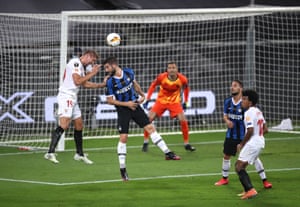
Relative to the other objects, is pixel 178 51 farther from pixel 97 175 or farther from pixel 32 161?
pixel 97 175

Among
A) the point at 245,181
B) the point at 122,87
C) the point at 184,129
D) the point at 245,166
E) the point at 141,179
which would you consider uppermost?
the point at 122,87

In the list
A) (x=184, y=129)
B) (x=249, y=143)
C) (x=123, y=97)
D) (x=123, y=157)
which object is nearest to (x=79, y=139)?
(x=123, y=97)

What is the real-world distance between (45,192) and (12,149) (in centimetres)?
620

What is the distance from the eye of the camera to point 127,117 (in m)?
13.3

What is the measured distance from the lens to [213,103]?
21.9m

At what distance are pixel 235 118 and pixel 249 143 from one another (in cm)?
162

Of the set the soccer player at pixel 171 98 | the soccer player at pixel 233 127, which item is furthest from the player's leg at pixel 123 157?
the soccer player at pixel 171 98

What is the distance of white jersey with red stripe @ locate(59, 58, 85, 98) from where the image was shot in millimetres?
14969

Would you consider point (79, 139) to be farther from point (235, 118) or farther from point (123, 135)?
point (235, 118)

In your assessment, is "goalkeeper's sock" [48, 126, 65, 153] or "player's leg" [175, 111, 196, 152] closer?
"goalkeeper's sock" [48, 126, 65, 153]

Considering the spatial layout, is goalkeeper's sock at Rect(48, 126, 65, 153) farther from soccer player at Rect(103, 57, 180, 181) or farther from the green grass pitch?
soccer player at Rect(103, 57, 180, 181)

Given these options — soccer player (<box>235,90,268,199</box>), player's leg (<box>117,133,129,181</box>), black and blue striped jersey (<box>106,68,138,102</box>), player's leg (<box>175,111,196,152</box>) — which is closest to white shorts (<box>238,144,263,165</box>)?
soccer player (<box>235,90,268,199</box>)

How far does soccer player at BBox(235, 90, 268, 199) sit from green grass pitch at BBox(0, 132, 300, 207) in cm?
30

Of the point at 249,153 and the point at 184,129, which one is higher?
the point at 184,129
